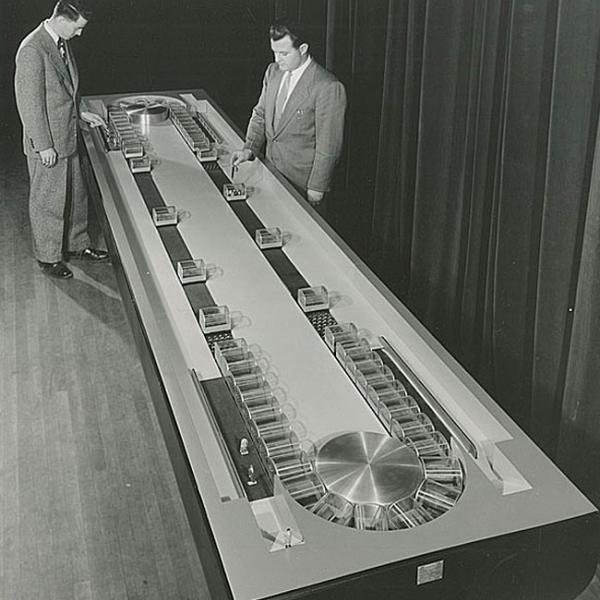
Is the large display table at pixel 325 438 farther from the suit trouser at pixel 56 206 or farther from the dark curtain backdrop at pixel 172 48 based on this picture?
the dark curtain backdrop at pixel 172 48

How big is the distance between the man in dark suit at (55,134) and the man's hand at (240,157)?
774 millimetres

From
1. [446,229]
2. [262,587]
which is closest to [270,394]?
[262,587]

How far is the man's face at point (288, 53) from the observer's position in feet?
11.7

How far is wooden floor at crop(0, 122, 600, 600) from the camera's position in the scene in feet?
8.44

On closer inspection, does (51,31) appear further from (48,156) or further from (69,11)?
(48,156)

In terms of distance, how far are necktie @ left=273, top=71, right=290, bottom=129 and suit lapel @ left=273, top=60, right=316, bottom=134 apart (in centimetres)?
4

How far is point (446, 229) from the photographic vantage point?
3729 mm

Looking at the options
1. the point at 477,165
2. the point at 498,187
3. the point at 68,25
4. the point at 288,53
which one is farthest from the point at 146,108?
the point at 498,187

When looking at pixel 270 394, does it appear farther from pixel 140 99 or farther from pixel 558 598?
pixel 140 99

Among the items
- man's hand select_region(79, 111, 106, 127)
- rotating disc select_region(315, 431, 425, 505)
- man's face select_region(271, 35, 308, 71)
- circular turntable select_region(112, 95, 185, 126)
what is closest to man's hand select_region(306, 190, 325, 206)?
man's face select_region(271, 35, 308, 71)

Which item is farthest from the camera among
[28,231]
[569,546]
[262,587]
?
[28,231]

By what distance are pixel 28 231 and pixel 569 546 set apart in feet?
12.5

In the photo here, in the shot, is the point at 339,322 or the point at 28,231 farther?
the point at 28,231

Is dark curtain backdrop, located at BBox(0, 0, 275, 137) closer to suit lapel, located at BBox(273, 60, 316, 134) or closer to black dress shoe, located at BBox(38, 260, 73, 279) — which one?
black dress shoe, located at BBox(38, 260, 73, 279)
